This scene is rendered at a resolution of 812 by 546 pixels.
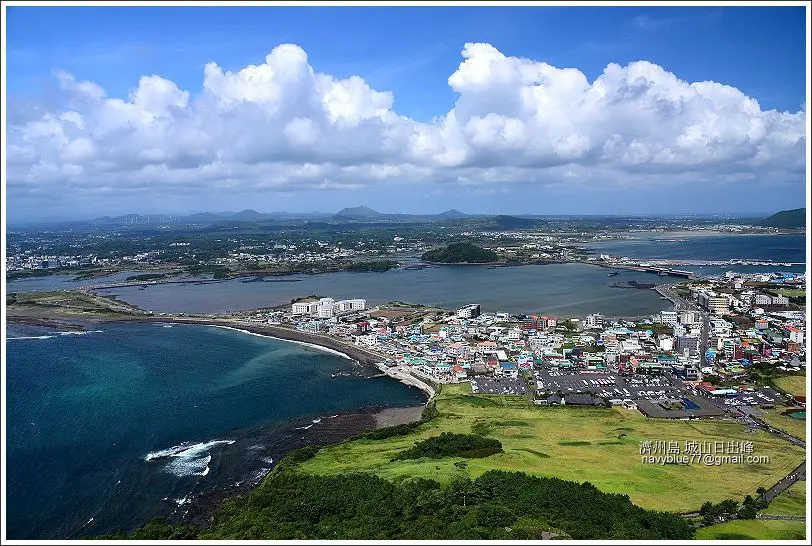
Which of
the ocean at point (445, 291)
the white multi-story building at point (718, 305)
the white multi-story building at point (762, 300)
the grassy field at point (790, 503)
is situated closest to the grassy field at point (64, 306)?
the ocean at point (445, 291)

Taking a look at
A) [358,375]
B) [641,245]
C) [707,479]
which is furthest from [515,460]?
[641,245]

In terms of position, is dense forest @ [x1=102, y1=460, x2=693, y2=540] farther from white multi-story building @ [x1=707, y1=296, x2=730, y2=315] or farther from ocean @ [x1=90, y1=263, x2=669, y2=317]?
white multi-story building @ [x1=707, y1=296, x2=730, y2=315]

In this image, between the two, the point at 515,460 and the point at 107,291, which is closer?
the point at 515,460

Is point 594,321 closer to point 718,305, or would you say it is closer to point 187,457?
point 718,305

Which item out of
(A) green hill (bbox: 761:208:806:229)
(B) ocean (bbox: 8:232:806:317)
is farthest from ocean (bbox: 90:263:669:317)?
(A) green hill (bbox: 761:208:806:229)

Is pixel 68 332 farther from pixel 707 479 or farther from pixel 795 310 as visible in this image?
pixel 795 310

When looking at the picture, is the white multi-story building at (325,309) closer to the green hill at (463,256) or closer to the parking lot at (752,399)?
the parking lot at (752,399)
